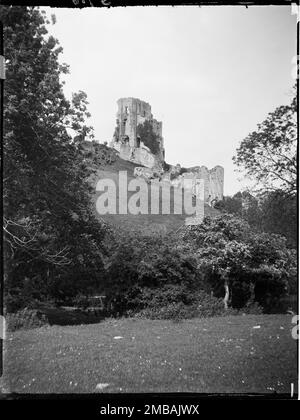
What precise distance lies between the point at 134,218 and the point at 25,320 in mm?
4121

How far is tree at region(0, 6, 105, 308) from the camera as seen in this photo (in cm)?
850

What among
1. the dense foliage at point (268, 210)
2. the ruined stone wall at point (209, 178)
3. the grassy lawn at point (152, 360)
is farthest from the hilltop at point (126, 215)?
the grassy lawn at point (152, 360)

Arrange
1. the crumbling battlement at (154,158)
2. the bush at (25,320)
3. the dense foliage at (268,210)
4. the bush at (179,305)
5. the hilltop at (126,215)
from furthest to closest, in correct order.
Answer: the bush at (179,305) < the hilltop at (126,215) < the bush at (25,320) < the crumbling battlement at (154,158) < the dense foliage at (268,210)

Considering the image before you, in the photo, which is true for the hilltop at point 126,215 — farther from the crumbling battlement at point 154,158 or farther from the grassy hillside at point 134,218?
the crumbling battlement at point 154,158

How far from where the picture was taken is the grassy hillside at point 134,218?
30.1 feet

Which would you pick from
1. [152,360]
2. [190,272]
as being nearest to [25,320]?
[152,360]

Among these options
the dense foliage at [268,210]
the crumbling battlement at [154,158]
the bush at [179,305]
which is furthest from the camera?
the bush at [179,305]

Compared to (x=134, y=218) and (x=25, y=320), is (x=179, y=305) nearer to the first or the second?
(x=134, y=218)

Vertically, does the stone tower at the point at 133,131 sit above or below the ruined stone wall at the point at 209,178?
above

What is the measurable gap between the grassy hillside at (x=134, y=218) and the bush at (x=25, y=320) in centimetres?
341

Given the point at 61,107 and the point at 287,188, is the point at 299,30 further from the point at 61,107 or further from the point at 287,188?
the point at 61,107

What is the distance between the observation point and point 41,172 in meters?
9.45
